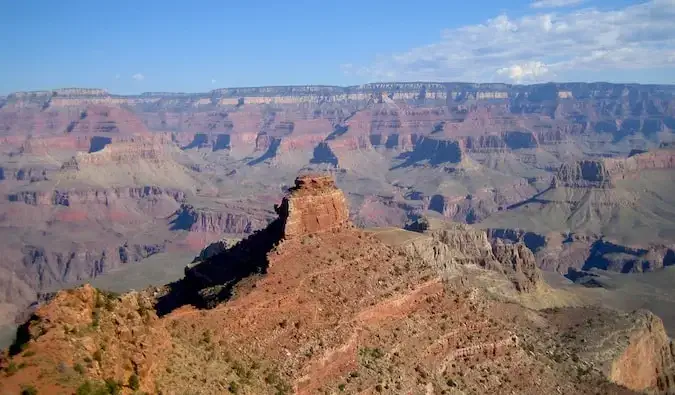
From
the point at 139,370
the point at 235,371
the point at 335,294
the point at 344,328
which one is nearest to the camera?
the point at 139,370

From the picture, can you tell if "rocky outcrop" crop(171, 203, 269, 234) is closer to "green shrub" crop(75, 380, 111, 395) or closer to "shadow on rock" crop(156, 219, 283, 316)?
"shadow on rock" crop(156, 219, 283, 316)

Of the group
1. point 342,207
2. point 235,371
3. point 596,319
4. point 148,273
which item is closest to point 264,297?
point 235,371

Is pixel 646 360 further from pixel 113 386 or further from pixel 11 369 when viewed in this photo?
pixel 11 369

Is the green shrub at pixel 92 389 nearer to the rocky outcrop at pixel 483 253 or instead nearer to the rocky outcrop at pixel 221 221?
the rocky outcrop at pixel 483 253

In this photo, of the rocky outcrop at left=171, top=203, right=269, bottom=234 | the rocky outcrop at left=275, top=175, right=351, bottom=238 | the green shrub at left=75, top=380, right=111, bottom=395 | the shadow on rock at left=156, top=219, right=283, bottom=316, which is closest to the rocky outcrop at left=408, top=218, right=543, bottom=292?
the shadow on rock at left=156, top=219, right=283, bottom=316

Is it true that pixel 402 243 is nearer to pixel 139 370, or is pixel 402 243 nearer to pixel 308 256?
pixel 308 256

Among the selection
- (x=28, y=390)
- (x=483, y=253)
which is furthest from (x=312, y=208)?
(x=483, y=253)

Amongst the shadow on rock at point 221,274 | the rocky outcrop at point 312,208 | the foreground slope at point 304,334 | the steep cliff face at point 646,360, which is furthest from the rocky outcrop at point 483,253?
the rocky outcrop at point 312,208
